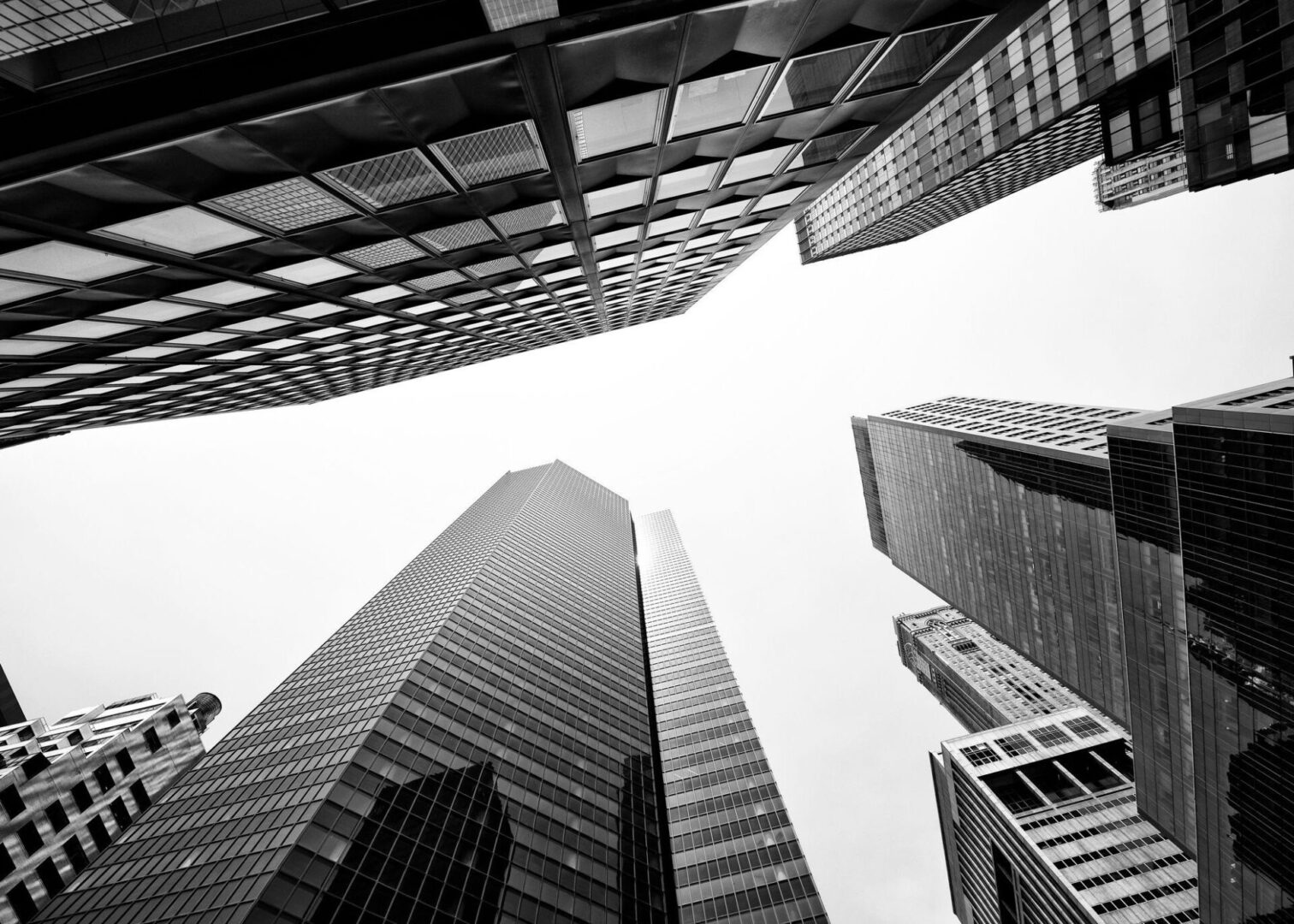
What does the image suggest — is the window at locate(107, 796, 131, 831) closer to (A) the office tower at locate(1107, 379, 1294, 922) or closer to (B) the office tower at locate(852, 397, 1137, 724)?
(A) the office tower at locate(1107, 379, 1294, 922)

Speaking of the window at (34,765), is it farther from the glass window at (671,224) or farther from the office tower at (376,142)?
the glass window at (671,224)

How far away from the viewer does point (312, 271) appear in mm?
13250

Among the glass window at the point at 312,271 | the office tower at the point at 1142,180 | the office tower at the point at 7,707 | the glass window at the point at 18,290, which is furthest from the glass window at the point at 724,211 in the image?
the office tower at the point at 1142,180

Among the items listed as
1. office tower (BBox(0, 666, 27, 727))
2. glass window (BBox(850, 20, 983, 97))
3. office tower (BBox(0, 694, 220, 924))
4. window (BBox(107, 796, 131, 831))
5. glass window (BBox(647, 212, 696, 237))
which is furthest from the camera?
office tower (BBox(0, 666, 27, 727))

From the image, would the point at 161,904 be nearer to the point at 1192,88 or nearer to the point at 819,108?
the point at 819,108

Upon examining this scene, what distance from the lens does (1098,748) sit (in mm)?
123875

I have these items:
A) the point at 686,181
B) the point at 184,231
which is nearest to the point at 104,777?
the point at 184,231

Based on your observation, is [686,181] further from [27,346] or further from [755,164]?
[27,346]

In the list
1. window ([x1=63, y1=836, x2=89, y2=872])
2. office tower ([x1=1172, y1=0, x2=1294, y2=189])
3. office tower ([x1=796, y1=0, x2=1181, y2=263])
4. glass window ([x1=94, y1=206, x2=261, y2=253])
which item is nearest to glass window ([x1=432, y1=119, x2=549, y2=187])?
glass window ([x1=94, y1=206, x2=261, y2=253])

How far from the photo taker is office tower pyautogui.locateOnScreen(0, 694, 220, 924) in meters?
56.3

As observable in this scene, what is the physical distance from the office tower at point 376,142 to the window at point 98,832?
246ft

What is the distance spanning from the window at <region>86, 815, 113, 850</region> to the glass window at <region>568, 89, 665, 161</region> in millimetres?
92908

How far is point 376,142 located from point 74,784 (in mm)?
91475

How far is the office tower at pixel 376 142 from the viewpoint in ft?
21.0
